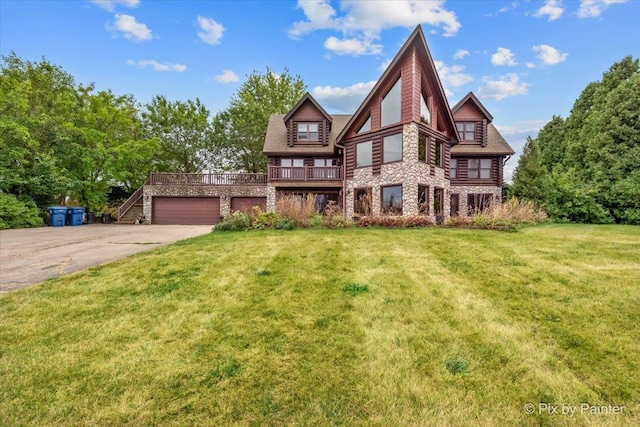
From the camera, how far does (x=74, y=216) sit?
1816 centimetres

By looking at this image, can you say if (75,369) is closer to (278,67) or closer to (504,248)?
(504,248)

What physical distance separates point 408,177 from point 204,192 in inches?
589

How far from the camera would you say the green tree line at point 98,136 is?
1631 centimetres

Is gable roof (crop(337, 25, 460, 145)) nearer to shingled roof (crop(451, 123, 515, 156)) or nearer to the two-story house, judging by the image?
the two-story house

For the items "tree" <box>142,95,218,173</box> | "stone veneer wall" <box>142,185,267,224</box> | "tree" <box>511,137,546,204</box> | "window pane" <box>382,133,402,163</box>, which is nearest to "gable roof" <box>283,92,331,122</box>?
"stone veneer wall" <box>142,185,267,224</box>

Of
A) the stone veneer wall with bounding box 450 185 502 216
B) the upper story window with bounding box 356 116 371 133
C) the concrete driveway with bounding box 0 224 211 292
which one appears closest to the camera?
the concrete driveway with bounding box 0 224 211 292

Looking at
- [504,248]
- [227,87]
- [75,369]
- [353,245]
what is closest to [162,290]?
[75,369]

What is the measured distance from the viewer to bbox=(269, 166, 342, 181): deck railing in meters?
18.8

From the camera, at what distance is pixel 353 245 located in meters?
7.81

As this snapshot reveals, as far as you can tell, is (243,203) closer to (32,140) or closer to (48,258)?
(32,140)

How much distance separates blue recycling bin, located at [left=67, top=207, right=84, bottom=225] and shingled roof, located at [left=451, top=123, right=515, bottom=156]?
1023 inches

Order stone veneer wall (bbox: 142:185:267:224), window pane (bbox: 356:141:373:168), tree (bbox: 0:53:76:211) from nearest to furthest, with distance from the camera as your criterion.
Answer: tree (bbox: 0:53:76:211)
window pane (bbox: 356:141:373:168)
stone veneer wall (bbox: 142:185:267:224)

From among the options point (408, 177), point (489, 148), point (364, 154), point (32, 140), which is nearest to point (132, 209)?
point (32, 140)

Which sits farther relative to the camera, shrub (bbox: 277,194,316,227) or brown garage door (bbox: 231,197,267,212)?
brown garage door (bbox: 231,197,267,212)
